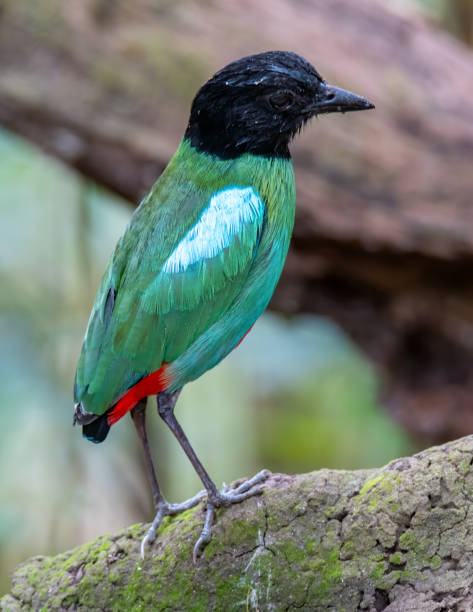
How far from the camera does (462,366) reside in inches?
280

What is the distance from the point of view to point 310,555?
3.17 meters

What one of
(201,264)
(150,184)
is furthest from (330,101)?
(150,184)

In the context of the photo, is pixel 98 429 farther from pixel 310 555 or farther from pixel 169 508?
pixel 310 555

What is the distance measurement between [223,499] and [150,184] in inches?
127

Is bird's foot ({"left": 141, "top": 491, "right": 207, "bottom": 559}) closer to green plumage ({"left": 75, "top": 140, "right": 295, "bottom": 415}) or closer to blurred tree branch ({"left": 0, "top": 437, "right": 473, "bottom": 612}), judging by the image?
blurred tree branch ({"left": 0, "top": 437, "right": 473, "bottom": 612})

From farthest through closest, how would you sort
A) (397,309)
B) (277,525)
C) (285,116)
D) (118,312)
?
(397,309) → (285,116) → (118,312) → (277,525)

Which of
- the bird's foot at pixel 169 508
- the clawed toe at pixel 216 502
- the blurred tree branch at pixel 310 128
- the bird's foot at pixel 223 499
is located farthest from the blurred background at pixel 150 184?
the bird's foot at pixel 223 499

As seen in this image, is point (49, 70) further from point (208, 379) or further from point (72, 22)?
point (208, 379)

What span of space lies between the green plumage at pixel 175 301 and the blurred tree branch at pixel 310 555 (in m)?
0.60

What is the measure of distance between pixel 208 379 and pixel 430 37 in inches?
131

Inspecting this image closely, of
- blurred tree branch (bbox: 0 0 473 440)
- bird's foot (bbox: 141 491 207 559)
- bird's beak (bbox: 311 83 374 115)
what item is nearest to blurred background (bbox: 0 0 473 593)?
blurred tree branch (bbox: 0 0 473 440)

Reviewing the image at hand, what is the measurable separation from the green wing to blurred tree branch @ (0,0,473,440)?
8.27 feet

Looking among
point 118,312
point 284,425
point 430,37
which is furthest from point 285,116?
point 284,425

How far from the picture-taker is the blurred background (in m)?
6.16
